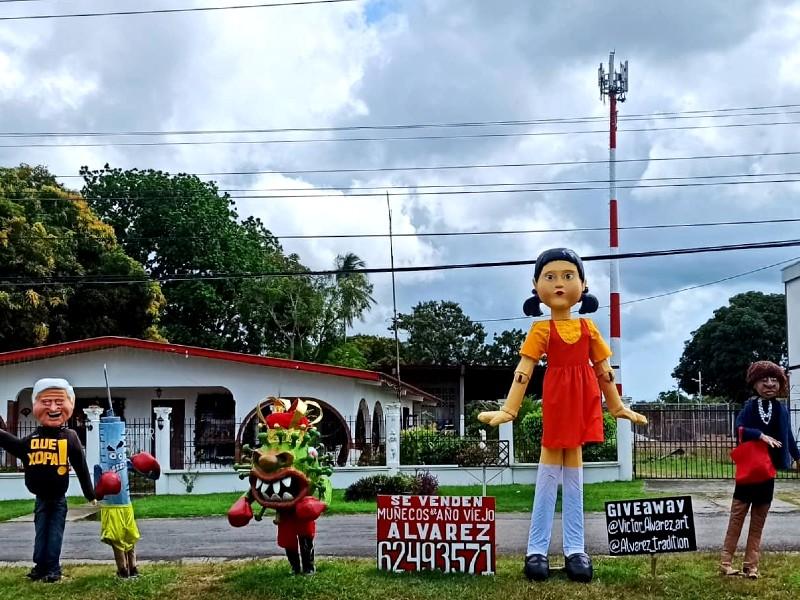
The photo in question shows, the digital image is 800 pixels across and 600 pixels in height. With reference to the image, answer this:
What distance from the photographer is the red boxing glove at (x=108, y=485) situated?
7.14m

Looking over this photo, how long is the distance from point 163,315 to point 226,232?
423 cm

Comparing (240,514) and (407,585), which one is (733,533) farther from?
(240,514)

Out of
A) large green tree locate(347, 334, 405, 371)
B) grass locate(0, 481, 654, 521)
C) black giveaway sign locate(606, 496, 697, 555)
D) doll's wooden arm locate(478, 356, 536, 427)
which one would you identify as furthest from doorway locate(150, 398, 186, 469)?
large green tree locate(347, 334, 405, 371)

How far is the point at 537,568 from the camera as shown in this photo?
23.4ft

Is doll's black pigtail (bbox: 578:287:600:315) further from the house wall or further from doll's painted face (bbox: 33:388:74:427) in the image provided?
the house wall

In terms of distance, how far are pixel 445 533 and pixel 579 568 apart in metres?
1.12

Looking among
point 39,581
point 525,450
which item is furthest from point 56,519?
point 525,450

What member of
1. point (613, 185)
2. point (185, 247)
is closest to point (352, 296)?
point (185, 247)

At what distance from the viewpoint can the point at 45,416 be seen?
24.6 feet

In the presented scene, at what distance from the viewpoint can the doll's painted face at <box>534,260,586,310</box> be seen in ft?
24.2

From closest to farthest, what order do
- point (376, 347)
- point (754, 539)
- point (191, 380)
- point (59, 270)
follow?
point (754, 539)
point (191, 380)
point (59, 270)
point (376, 347)

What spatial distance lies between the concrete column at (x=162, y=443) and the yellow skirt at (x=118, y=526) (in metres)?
9.77

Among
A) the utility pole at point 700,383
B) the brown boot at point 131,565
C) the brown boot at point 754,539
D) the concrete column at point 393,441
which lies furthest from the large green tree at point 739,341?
the brown boot at point 131,565

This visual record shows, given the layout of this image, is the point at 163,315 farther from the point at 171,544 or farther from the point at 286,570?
the point at 286,570
